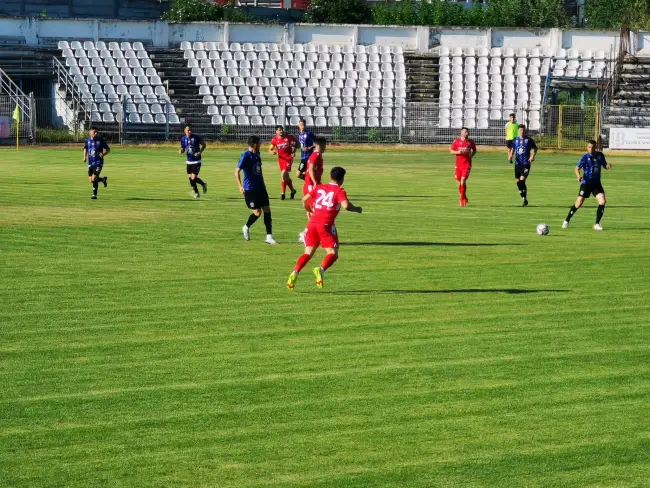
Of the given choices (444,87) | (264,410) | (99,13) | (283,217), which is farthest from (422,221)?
(99,13)

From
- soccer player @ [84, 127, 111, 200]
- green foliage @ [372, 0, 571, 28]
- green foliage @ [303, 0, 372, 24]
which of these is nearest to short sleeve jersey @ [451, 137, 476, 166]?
soccer player @ [84, 127, 111, 200]

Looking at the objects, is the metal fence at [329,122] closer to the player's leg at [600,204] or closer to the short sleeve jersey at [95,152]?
the short sleeve jersey at [95,152]

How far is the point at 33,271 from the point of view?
19078 millimetres

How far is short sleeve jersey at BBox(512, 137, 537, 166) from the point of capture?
104 feet

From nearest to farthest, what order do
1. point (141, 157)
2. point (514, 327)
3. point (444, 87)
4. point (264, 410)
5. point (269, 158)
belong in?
point (264, 410) < point (514, 327) < point (141, 157) < point (269, 158) < point (444, 87)

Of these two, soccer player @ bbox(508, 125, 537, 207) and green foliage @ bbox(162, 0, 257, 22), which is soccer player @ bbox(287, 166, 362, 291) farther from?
green foliage @ bbox(162, 0, 257, 22)

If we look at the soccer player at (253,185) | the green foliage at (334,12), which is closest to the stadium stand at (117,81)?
the green foliage at (334,12)

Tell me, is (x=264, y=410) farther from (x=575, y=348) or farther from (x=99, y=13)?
(x=99, y=13)

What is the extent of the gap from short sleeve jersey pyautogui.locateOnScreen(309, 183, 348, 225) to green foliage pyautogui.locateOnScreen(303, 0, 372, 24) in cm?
5873

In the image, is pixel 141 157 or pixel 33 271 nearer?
pixel 33 271

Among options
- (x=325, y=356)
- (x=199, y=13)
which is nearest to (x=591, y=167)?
(x=325, y=356)

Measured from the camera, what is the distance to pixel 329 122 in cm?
6003

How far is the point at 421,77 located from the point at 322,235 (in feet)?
155

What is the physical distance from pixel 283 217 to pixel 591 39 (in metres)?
41.6
